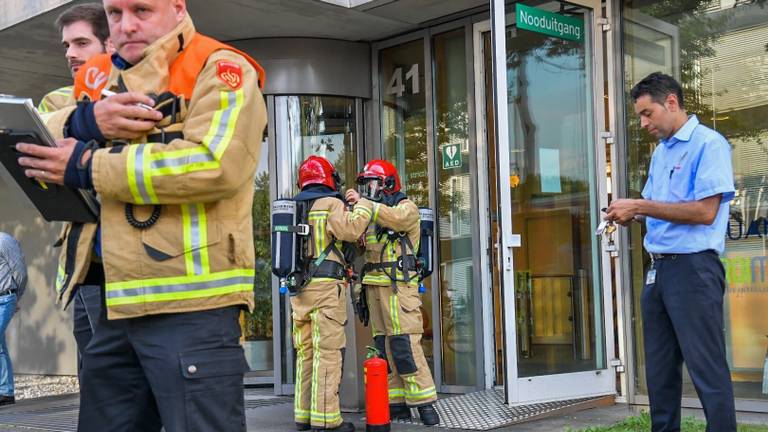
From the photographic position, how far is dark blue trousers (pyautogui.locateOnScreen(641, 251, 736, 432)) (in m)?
4.12

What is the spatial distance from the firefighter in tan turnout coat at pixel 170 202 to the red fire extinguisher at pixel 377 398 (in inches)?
154

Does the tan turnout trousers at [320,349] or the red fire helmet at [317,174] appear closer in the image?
the tan turnout trousers at [320,349]

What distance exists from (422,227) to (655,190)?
8.96 ft

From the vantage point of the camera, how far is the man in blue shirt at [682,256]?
4.14 meters

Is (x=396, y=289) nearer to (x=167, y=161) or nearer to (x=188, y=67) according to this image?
(x=188, y=67)

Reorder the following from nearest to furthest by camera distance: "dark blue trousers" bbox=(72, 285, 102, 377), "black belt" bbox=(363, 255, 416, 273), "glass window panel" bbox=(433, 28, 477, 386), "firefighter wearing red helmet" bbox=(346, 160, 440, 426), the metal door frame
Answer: "dark blue trousers" bbox=(72, 285, 102, 377)
"firefighter wearing red helmet" bbox=(346, 160, 440, 426)
"black belt" bbox=(363, 255, 416, 273)
the metal door frame
"glass window panel" bbox=(433, 28, 477, 386)

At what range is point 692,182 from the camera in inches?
170

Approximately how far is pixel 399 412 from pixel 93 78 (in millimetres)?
4945

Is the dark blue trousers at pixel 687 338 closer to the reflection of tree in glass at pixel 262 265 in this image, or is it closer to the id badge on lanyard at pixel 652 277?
the id badge on lanyard at pixel 652 277

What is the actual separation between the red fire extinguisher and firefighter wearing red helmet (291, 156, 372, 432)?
0.89 ft

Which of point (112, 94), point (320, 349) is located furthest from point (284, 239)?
point (112, 94)

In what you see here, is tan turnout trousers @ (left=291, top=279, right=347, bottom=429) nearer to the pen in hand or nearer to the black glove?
the black glove

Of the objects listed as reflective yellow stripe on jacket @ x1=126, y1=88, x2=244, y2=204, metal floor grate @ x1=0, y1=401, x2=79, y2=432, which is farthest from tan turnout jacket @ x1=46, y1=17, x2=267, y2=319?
metal floor grate @ x1=0, y1=401, x2=79, y2=432

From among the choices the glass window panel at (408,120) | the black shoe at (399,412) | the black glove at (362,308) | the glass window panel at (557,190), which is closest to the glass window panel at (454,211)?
the glass window panel at (408,120)
